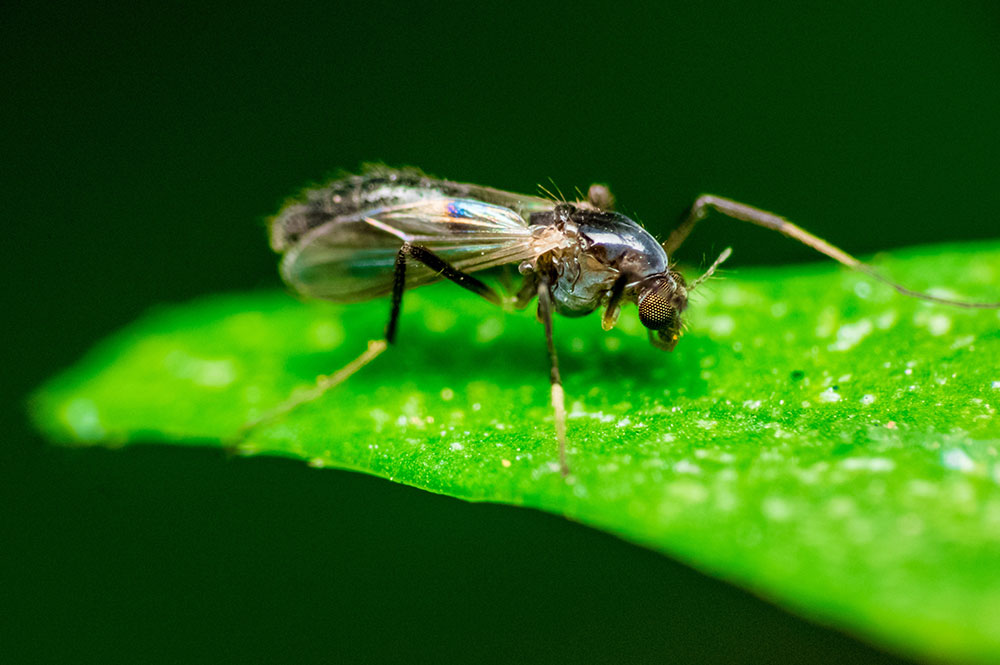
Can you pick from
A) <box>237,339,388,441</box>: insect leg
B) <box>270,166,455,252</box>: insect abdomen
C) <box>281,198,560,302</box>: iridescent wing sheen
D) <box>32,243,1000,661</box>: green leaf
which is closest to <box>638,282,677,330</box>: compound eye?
<box>32,243,1000,661</box>: green leaf

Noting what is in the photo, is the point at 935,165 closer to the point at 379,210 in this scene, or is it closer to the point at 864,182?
the point at 864,182

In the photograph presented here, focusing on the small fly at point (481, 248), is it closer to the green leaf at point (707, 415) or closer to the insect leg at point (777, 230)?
the insect leg at point (777, 230)

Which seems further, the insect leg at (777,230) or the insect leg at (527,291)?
the insect leg at (527,291)

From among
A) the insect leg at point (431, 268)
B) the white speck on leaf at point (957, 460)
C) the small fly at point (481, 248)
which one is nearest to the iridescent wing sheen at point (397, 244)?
the small fly at point (481, 248)

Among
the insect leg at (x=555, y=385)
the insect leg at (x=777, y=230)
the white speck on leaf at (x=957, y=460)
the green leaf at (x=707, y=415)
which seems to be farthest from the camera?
the insect leg at (x=777, y=230)

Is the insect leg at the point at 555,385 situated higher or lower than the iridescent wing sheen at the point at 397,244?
lower
